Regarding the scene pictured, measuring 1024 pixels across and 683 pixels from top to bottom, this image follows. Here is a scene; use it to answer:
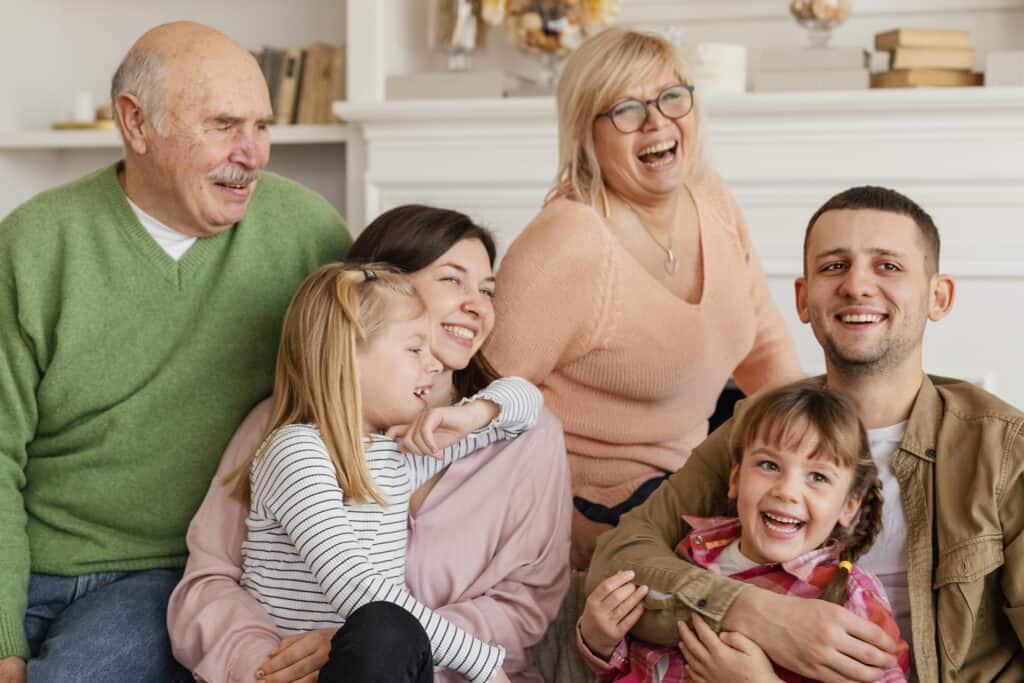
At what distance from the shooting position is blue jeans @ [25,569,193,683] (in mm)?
1684

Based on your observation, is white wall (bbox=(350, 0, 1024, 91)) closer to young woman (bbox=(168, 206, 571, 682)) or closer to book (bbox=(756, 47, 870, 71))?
book (bbox=(756, 47, 870, 71))

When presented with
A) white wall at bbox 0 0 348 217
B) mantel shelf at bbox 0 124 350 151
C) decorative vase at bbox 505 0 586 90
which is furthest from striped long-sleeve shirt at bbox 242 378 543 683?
white wall at bbox 0 0 348 217

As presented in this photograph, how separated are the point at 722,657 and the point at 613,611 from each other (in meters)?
0.18

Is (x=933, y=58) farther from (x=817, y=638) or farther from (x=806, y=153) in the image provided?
(x=817, y=638)

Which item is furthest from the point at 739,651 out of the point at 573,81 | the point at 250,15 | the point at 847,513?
the point at 250,15

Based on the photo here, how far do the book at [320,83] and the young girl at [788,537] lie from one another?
2.13m

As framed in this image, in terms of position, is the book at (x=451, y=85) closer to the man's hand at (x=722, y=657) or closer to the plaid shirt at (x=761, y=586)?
the plaid shirt at (x=761, y=586)

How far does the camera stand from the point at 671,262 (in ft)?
7.16

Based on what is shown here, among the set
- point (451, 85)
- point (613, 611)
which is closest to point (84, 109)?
point (451, 85)

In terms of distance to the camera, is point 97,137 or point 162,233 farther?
point 97,137

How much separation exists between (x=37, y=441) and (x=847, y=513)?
126cm

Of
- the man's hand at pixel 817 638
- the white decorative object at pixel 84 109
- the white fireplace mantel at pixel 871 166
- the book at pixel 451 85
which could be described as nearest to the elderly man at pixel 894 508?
the man's hand at pixel 817 638

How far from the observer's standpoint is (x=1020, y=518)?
1506 millimetres

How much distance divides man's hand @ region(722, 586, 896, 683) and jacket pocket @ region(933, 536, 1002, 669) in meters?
0.08
